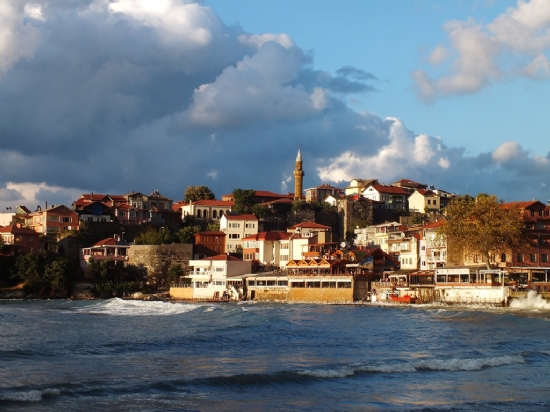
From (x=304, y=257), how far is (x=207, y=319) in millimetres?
35648

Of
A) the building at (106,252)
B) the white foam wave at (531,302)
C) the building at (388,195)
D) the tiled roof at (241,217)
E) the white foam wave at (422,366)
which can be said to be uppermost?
the building at (388,195)

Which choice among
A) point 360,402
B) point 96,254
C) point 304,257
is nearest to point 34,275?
point 96,254

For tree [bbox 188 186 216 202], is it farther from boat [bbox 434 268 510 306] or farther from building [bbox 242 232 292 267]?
boat [bbox 434 268 510 306]

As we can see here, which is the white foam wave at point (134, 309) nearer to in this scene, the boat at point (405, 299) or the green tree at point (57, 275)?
the green tree at point (57, 275)

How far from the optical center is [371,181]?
117 m

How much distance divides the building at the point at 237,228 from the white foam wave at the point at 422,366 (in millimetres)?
63867

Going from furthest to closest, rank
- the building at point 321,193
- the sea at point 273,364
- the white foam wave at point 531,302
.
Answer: the building at point 321,193
the white foam wave at point 531,302
the sea at point 273,364

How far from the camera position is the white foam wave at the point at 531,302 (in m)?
58.2

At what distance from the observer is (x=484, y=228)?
2596 inches

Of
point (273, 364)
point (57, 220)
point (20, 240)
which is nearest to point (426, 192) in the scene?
point (57, 220)

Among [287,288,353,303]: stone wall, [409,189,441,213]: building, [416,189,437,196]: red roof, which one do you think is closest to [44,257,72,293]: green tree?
[287,288,353,303]: stone wall

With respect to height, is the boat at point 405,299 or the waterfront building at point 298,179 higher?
the waterfront building at point 298,179

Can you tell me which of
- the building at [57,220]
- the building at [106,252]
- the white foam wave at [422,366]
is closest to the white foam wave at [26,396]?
the white foam wave at [422,366]

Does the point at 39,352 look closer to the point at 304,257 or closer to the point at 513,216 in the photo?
the point at 513,216
